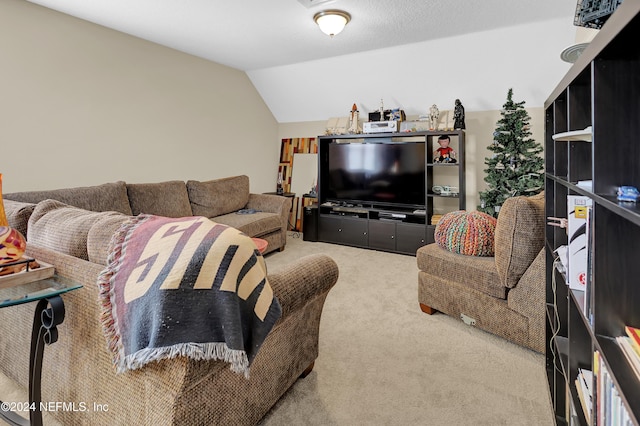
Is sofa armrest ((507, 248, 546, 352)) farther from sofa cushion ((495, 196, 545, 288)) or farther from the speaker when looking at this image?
the speaker

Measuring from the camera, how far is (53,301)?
46.8 inches

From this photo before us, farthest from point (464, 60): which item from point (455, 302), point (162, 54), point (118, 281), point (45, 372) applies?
point (45, 372)

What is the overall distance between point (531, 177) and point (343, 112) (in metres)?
2.67

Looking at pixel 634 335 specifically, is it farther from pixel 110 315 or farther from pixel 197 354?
pixel 110 315

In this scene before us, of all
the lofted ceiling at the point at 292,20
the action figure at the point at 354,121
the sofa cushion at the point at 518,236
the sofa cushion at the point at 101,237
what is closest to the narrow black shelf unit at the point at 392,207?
the action figure at the point at 354,121

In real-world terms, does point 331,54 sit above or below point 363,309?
above

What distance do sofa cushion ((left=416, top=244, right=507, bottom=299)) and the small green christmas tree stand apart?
1547mm

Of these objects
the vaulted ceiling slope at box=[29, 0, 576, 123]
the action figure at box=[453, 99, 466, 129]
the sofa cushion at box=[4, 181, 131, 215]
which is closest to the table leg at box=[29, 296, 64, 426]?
the sofa cushion at box=[4, 181, 131, 215]

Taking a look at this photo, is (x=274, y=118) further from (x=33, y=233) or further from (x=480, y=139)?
(x=33, y=233)

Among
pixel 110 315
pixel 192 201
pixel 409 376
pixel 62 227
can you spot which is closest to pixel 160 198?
pixel 192 201

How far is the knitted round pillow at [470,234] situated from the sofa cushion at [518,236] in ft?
0.97

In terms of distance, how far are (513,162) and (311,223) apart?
102 inches

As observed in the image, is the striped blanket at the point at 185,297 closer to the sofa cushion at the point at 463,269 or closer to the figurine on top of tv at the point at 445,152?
the sofa cushion at the point at 463,269

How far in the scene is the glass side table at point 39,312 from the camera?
3.79 ft
